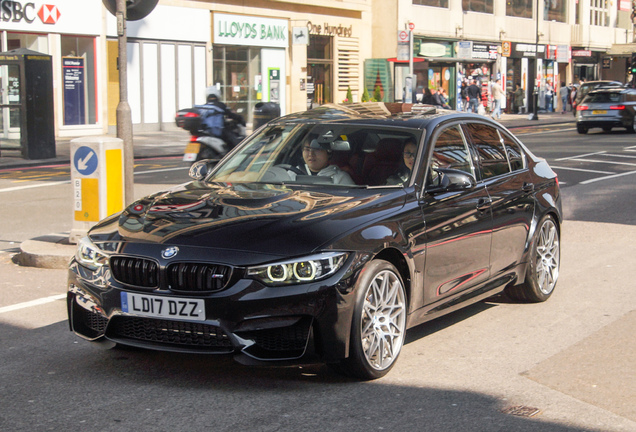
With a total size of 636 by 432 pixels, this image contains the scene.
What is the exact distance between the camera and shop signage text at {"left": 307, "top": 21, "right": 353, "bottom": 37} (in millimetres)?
39656

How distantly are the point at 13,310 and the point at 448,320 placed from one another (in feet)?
10.6

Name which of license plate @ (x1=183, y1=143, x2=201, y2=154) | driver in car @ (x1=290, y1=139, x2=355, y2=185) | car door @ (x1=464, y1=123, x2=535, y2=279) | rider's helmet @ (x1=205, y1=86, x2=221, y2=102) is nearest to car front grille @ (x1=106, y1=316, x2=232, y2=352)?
driver in car @ (x1=290, y1=139, x2=355, y2=185)

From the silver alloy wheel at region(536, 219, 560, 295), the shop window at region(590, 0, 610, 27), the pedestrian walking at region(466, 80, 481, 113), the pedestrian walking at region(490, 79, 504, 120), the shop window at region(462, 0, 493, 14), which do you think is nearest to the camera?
the silver alloy wheel at region(536, 219, 560, 295)

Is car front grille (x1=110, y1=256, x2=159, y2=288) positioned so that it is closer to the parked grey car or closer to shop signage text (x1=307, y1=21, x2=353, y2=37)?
the parked grey car

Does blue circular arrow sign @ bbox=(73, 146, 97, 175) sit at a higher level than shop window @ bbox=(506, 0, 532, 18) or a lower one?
lower

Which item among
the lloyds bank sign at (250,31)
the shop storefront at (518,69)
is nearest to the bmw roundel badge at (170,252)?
the lloyds bank sign at (250,31)

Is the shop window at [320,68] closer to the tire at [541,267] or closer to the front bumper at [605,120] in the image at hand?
the front bumper at [605,120]

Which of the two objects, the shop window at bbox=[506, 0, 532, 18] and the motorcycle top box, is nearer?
the motorcycle top box

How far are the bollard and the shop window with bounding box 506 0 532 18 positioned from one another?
4686cm

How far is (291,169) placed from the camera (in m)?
6.04

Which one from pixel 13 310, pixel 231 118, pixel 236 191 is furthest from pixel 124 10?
pixel 236 191

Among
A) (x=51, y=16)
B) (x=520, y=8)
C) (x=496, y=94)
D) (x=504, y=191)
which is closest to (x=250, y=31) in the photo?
(x=51, y=16)

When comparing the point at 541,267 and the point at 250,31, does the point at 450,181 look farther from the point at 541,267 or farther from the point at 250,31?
the point at 250,31

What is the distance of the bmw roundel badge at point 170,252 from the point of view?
462cm
